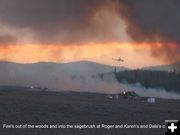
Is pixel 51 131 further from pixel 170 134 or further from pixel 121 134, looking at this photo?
pixel 170 134

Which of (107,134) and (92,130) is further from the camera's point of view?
(92,130)

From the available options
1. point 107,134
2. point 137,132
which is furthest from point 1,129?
point 137,132

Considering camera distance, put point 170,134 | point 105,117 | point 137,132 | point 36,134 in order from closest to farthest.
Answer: point 170,134 < point 36,134 < point 137,132 < point 105,117

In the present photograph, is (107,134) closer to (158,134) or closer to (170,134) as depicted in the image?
(158,134)

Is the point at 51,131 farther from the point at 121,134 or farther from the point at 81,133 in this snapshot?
the point at 121,134

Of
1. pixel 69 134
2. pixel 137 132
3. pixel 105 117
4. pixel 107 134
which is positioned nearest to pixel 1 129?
pixel 69 134

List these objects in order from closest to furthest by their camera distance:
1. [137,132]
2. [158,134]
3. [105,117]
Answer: [158,134], [137,132], [105,117]

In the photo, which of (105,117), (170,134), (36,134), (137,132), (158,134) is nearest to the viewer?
(170,134)

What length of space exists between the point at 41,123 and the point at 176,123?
314 feet

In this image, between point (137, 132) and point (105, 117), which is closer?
point (137, 132)

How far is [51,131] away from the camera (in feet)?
361

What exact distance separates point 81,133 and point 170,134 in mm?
69854

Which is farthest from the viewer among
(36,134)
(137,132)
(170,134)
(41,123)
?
(41,123)

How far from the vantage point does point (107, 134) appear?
10725 cm
